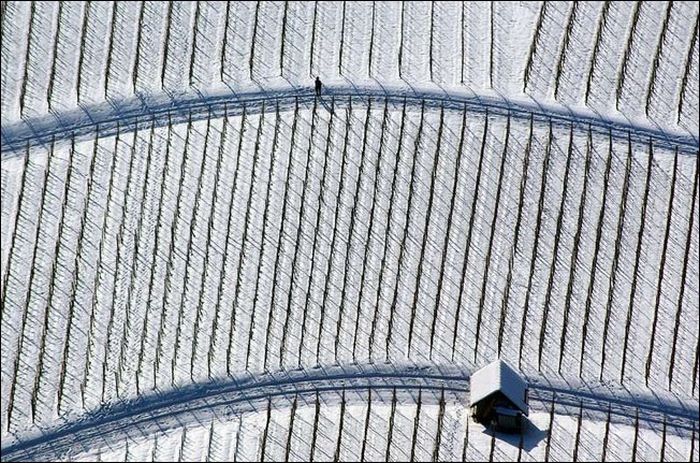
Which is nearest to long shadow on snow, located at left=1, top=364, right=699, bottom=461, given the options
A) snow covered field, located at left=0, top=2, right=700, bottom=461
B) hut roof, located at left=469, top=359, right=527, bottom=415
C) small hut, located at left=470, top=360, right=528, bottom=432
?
snow covered field, located at left=0, top=2, right=700, bottom=461

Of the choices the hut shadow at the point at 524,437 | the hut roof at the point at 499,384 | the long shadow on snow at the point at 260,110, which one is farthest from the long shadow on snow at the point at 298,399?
the long shadow on snow at the point at 260,110

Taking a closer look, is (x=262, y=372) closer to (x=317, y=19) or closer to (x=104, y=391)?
(x=104, y=391)

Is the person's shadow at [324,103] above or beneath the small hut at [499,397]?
above

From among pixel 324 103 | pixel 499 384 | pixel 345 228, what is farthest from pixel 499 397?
pixel 324 103

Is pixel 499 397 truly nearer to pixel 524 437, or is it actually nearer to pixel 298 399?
pixel 524 437

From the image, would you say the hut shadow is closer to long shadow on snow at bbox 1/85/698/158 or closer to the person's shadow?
long shadow on snow at bbox 1/85/698/158

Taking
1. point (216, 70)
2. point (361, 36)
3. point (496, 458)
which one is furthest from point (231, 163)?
point (496, 458)

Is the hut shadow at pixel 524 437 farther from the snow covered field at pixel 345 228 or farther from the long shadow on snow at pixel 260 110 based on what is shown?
the long shadow on snow at pixel 260 110
